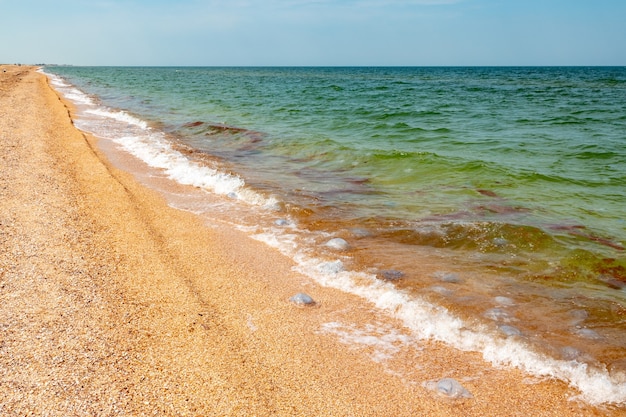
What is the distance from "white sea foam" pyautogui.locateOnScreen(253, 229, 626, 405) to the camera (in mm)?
3657

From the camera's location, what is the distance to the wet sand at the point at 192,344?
10.6 ft

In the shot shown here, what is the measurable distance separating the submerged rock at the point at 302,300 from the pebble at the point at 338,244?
1.57 meters

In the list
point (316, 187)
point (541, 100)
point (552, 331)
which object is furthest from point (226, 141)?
point (541, 100)

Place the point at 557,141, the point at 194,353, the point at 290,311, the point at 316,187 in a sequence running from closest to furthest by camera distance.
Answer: the point at 194,353 → the point at 290,311 → the point at 316,187 → the point at 557,141

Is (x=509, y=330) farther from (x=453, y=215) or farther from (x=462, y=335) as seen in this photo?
(x=453, y=215)

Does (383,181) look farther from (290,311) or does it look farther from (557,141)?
(557,141)

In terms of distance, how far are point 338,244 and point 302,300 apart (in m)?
1.72

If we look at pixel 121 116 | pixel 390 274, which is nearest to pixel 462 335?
pixel 390 274

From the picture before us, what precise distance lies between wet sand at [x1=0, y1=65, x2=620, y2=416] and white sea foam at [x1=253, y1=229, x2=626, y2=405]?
141mm

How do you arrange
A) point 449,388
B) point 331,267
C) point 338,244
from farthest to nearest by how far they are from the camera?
1. point 338,244
2. point 331,267
3. point 449,388

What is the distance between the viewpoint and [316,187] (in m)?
9.79

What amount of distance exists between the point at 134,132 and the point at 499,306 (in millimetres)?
15316

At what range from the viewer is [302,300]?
15.8 ft

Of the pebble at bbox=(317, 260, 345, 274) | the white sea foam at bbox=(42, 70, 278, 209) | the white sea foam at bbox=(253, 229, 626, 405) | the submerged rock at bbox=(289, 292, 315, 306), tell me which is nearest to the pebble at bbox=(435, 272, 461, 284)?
the white sea foam at bbox=(253, 229, 626, 405)
